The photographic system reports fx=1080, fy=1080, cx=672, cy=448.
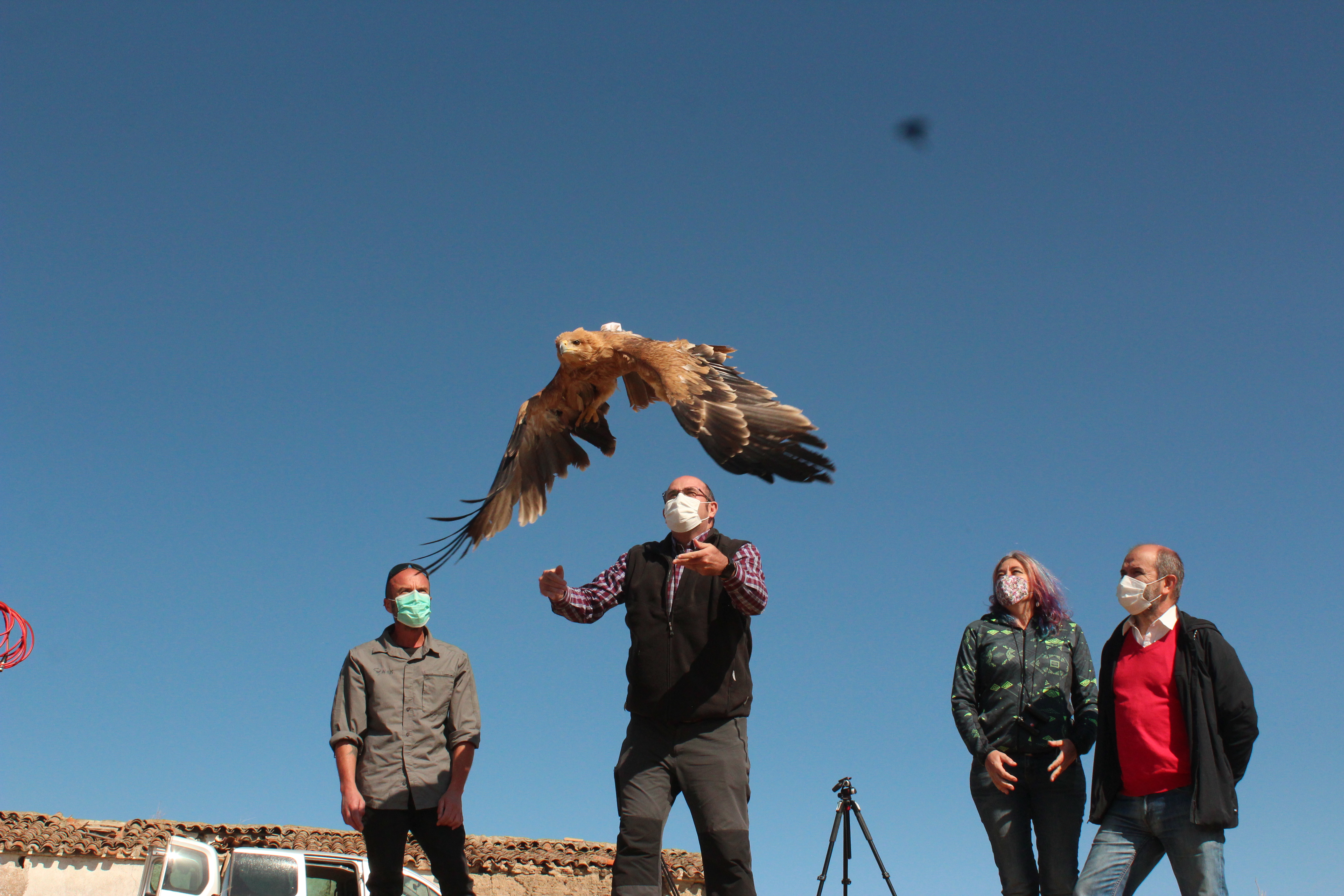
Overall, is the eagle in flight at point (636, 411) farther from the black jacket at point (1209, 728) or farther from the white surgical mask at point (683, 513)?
the black jacket at point (1209, 728)

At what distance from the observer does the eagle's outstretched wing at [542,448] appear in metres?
7.13

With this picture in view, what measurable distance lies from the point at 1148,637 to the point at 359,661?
3096 mm

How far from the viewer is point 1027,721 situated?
14.2 ft

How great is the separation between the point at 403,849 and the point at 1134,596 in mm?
2986

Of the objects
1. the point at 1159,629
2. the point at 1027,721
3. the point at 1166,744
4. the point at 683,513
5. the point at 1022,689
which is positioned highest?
the point at 683,513

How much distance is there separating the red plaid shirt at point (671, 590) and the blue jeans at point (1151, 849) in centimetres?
144

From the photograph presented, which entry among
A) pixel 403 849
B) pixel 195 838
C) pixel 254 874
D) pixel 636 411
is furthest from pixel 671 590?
pixel 195 838

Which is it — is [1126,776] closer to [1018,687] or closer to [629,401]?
[1018,687]

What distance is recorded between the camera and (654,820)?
12.4 feet

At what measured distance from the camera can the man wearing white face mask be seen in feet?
12.2

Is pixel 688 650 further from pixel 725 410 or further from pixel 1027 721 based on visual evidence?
pixel 725 410

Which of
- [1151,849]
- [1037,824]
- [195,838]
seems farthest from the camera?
[195,838]

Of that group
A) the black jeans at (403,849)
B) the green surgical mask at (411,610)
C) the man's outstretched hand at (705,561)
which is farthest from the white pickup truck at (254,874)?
the man's outstretched hand at (705,561)

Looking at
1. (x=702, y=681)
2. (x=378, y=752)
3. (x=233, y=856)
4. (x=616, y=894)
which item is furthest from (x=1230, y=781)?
(x=233, y=856)
